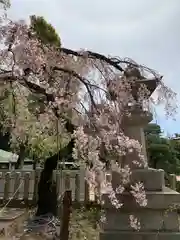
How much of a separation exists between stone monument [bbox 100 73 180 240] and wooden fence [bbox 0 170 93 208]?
3937 millimetres

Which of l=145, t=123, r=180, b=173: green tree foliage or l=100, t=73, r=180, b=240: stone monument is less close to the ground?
l=145, t=123, r=180, b=173: green tree foliage

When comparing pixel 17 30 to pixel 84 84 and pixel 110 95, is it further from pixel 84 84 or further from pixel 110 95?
pixel 110 95

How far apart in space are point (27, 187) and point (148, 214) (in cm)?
508

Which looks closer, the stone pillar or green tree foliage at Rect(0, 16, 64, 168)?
the stone pillar

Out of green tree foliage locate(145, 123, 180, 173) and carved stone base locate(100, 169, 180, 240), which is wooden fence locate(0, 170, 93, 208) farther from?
carved stone base locate(100, 169, 180, 240)

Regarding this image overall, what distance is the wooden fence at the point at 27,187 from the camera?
7.82 meters

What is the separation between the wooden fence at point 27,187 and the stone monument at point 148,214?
394cm

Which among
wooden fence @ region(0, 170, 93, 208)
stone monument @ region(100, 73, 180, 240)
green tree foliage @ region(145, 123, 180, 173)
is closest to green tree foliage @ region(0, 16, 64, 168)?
stone monument @ region(100, 73, 180, 240)

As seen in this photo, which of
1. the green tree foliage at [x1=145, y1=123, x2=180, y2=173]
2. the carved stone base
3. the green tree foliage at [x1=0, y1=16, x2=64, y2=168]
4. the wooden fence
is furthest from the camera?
the green tree foliage at [x1=145, y1=123, x2=180, y2=173]

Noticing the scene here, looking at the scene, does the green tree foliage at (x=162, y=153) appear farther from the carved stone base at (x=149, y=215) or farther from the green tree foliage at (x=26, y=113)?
the carved stone base at (x=149, y=215)

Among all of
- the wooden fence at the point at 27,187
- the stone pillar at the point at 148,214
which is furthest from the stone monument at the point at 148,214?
the wooden fence at the point at 27,187

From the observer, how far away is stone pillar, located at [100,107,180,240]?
3.66 m

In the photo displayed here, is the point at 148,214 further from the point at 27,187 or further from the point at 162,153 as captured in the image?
the point at 162,153

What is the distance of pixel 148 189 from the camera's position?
12.3 feet
